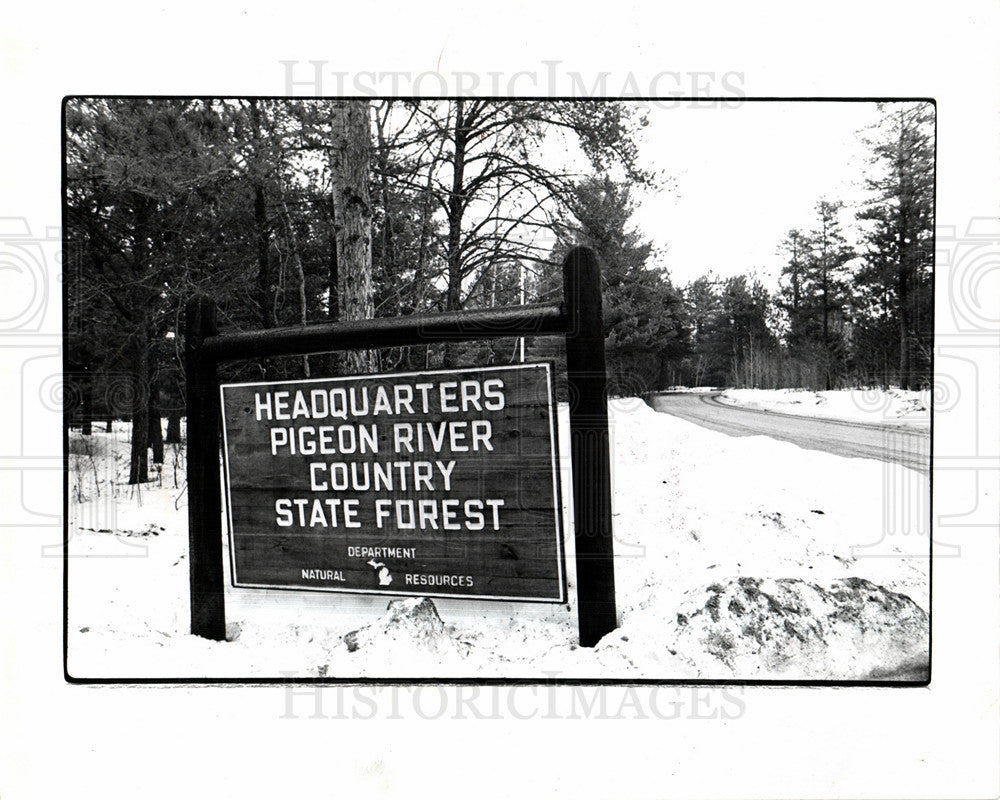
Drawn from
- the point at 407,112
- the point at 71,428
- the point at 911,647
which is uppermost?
the point at 407,112

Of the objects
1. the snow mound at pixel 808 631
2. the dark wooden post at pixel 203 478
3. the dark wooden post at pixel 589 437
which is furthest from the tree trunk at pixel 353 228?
the snow mound at pixel 808 631

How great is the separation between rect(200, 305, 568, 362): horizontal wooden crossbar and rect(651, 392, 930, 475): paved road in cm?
62

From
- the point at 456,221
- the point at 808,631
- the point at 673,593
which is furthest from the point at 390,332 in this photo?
the point at 808,631

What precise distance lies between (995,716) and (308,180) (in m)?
3.15

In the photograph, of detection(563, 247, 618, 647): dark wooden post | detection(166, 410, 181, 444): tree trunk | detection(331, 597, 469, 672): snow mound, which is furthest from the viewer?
detection(166, 410, 181, 444): tree trunk

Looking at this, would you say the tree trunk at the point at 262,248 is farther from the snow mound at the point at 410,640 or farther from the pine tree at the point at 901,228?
the pine tree at the point at 901,228

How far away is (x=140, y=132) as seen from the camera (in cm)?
203

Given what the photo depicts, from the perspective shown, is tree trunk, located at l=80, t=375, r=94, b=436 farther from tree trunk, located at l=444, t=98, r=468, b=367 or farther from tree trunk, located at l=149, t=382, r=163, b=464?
tree trunk, located at l=444, t=98, r=468, b=367

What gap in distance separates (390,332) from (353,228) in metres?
0.53

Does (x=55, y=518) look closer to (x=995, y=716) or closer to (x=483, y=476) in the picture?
(x=483, y=476)

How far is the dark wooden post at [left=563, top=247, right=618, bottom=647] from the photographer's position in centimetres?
185

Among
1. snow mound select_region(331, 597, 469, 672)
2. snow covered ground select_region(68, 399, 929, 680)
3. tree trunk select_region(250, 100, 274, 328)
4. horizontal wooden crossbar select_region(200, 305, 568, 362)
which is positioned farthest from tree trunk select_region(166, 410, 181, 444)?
snow mound select_region(331, 597, 469, 672)

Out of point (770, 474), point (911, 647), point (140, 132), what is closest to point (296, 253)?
point (140, 132)

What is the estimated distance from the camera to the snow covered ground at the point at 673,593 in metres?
1.94
